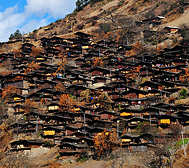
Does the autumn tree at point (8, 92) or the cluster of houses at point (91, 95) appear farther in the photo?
the autumn tree at point (8, 92)

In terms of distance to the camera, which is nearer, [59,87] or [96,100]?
[96,100]

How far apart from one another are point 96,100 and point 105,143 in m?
13.6

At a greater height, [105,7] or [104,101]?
[105,7]

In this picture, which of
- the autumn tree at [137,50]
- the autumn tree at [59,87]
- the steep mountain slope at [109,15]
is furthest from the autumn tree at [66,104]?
the steep mountain slope at [109,15]

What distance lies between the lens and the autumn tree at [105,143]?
128 ft

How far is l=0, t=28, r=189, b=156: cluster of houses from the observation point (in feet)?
143

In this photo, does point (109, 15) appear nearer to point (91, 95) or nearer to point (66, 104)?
point (91, 95)

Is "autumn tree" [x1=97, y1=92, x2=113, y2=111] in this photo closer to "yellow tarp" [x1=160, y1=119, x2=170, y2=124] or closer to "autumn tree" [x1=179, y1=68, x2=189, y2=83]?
"yellow tarp" [x1=160, y1=119, x2=170, y2=124]

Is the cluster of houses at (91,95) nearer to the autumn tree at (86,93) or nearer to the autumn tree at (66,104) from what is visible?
the autumn tree at (66,104)

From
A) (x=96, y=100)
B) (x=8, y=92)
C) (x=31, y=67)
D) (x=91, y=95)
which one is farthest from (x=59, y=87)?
(x=31, y=67)

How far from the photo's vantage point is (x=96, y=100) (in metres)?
51.5

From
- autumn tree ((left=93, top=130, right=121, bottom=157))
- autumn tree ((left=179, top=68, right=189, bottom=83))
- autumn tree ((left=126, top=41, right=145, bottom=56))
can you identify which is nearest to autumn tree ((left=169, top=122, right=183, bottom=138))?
autumn tree ((left=93, top=130, right=121, bottom=157))

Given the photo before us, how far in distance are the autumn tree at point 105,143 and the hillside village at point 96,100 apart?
16 cm

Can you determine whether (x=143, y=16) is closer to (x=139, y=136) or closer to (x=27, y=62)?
(x=27, y=62)
